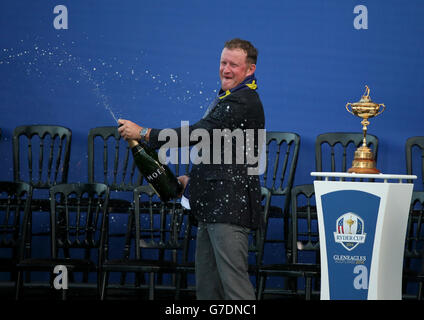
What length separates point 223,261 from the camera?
319cm

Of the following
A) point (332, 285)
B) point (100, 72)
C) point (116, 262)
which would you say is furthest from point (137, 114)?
point (332, 285)

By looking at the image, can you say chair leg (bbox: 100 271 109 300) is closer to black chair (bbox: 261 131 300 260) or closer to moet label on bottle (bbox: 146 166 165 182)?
Answer: black chair (bbox: 261 131 300 260)

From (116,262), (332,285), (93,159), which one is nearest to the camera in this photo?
(332,285)

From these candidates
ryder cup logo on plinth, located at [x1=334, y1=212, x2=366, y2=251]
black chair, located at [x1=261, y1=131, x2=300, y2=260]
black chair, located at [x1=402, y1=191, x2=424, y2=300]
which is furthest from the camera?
black chair, located at [x1=261, y1=131, x2=300, y2=260]

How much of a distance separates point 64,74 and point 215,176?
10.2 feet

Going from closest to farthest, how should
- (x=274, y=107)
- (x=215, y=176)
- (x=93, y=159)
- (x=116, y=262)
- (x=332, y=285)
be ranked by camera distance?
(x=215, y=176) < (x=332, y=285) < (x=116, y=262) < (x=93, y=159) < (x=274, y=107)

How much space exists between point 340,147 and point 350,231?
2.10 meters

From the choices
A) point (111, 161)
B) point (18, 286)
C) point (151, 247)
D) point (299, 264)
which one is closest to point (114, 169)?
point (111, 161)

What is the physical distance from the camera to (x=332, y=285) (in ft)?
12.6

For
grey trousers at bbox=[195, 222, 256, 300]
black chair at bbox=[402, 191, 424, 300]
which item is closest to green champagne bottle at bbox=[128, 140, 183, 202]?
grey trousers at bbox=[195, 222, 256, 300]

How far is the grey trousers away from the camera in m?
3.19

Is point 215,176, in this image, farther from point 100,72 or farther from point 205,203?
point 100,72

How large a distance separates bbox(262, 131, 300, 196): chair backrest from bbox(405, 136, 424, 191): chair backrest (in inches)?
31.6

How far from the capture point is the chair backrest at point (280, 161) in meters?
5.40
